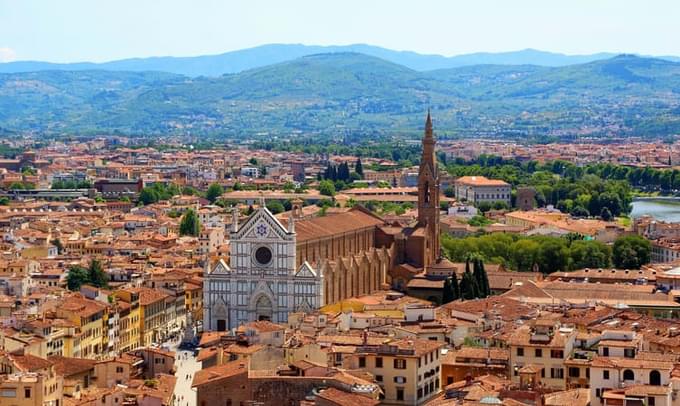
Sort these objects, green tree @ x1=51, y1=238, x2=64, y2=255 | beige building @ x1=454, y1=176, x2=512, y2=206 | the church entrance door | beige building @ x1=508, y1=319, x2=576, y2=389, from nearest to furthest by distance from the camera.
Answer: beige building @ x1=508, y1=319, x2=576, y2=389
the church entrance door
green tree @ x1=51, y1=238, x2=64, y2=255
beige building @ x1=454, y1=176, x2=512, y2=206

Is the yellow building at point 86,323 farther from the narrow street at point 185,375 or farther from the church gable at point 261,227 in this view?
the church gable at point 261,227

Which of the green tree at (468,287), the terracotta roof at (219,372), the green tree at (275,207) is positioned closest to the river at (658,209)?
the green tree at (275,207)

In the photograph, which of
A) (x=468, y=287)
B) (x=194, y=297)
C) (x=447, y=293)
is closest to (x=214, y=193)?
(x=194, y=297)

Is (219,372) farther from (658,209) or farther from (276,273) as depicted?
(658,209)

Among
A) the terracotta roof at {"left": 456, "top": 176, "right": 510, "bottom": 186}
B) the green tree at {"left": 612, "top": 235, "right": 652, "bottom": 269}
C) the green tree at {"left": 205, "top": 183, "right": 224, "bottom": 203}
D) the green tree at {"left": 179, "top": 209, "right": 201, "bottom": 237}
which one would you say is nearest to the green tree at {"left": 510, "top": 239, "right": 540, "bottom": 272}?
the green tree at {"left": 612, "top": 235, "right": 652, "bottom": 269}

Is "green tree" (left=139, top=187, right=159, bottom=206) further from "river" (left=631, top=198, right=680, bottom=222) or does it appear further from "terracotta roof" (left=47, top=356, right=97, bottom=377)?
"terracotta roof" (left=47, top=356, right=97, bottom=377)
